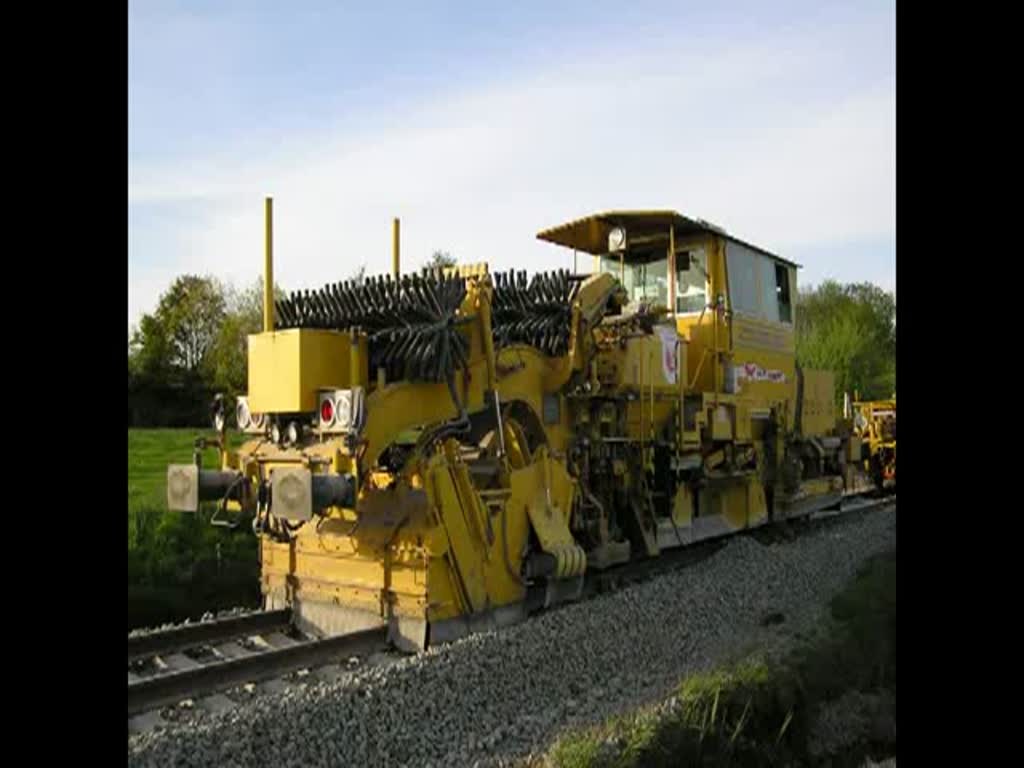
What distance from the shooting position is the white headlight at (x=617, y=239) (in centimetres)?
1109

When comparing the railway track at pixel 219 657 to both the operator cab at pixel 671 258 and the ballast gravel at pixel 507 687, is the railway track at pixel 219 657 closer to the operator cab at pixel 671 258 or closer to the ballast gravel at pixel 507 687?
the ballast gravel at pixel 507 687

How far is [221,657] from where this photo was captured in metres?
6.84

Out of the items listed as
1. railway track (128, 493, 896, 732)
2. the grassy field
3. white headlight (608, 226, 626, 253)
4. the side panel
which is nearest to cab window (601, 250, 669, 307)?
white headlight (608, 226, 626, 253)

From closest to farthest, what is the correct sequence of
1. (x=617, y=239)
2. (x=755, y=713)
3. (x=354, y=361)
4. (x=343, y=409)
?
(x=755, y=713) < (x=343, y=409) < (x=354, y=361) < (x=617, y=239)

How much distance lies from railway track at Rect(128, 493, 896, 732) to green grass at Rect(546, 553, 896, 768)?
2.13 m

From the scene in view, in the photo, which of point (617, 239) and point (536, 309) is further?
point (617, 239)

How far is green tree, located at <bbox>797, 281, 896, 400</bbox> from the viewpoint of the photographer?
101 feet

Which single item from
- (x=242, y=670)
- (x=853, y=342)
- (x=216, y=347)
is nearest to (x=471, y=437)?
(x=242, y=670)

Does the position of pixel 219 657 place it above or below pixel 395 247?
below

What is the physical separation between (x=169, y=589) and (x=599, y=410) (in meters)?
5.26

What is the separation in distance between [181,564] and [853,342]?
86.3 ft

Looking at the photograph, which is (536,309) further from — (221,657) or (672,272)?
(221,657)

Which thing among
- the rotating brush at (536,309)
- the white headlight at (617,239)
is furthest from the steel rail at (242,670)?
the white headlight at (617,239)

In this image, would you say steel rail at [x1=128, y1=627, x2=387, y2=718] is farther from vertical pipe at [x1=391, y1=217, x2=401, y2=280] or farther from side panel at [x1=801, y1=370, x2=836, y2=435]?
side panel at [x1=801, y1=370, x2=836, y2=435]
